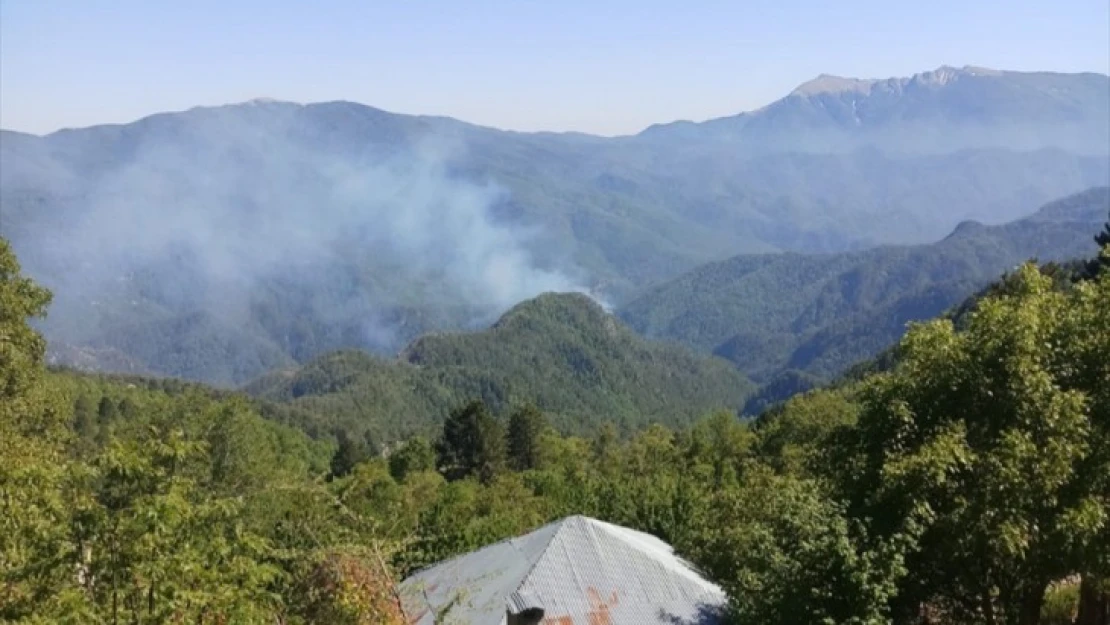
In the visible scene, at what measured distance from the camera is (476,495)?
52562 millimetres

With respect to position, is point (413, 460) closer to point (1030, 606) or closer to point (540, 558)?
point (540, 558)

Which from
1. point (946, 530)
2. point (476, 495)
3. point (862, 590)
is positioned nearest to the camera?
point (862, 590)

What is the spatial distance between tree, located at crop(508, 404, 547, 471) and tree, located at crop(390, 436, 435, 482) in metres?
7.47

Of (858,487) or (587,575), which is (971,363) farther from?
(587,575)

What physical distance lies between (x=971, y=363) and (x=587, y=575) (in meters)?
11.4

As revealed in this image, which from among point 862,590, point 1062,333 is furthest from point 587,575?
point 1062,333

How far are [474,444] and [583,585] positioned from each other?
180ft

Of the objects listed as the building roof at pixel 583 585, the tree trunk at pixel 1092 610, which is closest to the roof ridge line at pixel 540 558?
the building roof at pixel 583 585

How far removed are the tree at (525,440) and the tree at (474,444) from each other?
13.8 ft

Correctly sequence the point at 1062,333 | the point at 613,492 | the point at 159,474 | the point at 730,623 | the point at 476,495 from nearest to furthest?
1. the point at 159,474
2. the point at 1062,333
3. the point at 730,623
4. the point at 613,492
5. the point at 476,495

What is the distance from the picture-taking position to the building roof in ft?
69.7

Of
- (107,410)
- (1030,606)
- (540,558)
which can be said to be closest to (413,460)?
(107,410)

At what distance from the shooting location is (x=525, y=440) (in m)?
82.2

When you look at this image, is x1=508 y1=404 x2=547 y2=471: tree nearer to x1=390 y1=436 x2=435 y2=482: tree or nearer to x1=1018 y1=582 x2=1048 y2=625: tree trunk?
x1=390 y1=436 x2=435 y2=482: tree
